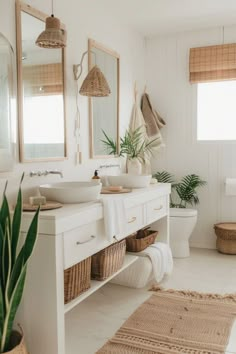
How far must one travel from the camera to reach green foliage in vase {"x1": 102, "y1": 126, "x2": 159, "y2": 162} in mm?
3508

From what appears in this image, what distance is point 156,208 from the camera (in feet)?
10.4

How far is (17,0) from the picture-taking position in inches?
90.4

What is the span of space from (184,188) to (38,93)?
2.22 meters

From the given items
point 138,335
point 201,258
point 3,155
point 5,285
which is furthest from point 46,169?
point 201,258

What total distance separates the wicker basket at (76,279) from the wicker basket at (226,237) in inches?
80.4

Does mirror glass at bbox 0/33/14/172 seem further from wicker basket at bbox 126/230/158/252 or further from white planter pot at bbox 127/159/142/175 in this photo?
white planter pot at bbox 127/159/142/175

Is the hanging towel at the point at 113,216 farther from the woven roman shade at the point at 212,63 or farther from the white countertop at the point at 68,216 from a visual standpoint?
the woven roman shade at the point at 212,63

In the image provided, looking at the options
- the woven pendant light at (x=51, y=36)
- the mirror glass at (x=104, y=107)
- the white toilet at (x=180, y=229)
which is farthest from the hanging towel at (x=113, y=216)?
the white toilet at (x=180, y=229)

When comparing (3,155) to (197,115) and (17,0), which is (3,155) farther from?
(197,115)

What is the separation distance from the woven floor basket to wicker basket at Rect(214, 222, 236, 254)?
2580 mm

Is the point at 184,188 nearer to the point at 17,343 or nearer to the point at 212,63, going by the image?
the point at 212,63

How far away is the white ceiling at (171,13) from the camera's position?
3.32m

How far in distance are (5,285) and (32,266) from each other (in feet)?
0.61

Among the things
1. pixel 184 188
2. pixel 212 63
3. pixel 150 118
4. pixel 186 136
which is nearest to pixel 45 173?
pixel 150 118
